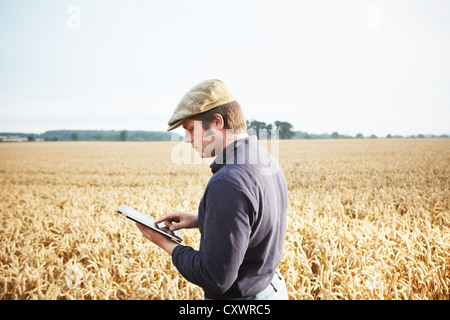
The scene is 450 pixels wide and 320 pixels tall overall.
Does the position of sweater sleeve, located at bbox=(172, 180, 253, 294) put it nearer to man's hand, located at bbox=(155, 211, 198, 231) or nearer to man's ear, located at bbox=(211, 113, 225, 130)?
man's ear, located at bbox=(211, 113, 225, 130)

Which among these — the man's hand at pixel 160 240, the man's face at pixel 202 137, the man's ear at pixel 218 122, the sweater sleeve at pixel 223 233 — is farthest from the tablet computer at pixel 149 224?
the man's ear at pixel 218 122

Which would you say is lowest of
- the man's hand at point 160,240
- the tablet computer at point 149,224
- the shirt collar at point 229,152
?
the man's hand at point 160,240

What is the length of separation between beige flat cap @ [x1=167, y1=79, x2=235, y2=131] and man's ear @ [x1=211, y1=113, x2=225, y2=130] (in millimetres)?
51

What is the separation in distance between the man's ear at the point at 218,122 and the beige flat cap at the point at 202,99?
0.05 meters

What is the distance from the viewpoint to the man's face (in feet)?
4.67

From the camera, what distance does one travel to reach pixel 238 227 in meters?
1.18

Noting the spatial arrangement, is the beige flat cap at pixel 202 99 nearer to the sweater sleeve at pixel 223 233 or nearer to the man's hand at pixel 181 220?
the sweater sleeve at pixel 223 233

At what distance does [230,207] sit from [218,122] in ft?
1.53

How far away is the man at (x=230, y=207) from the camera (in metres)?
1.18

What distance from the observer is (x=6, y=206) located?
27.9 feet

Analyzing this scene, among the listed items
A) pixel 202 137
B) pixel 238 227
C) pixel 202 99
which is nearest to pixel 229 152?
pixel 202 137

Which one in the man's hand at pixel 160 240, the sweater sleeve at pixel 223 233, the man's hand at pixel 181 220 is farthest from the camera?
the man's hand at pixel 181 220

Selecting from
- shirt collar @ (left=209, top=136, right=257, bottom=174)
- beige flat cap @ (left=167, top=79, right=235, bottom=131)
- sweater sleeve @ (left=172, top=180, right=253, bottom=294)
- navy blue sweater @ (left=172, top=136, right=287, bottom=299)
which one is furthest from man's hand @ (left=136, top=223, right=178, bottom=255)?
beige flat cap @ (left=167, top=79, right=235, bottom=131)

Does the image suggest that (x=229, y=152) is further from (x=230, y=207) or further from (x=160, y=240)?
(x=160, y=240)
